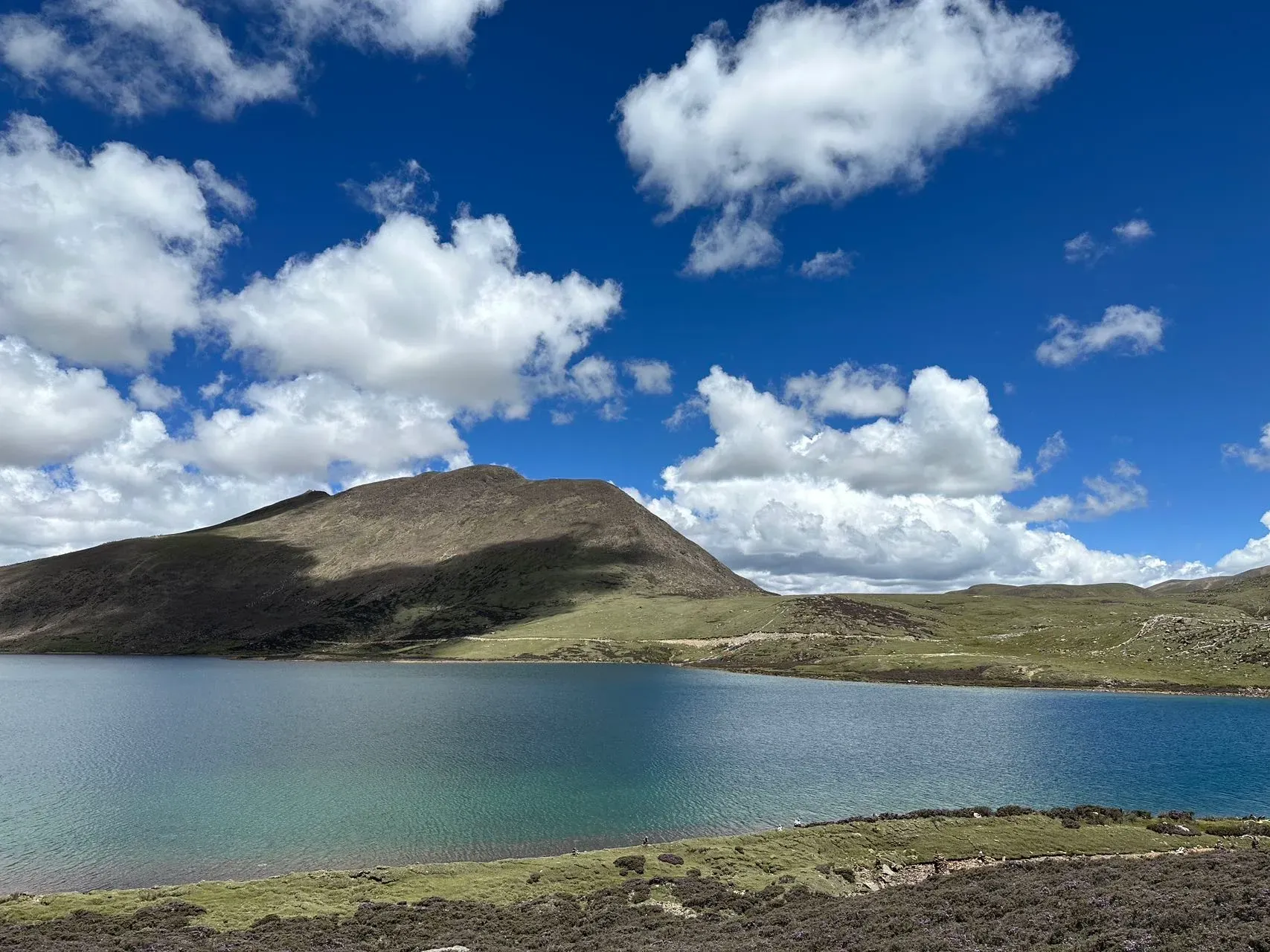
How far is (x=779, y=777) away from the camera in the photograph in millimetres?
71562

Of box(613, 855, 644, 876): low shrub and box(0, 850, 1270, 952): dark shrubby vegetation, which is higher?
box(0, 850, 1270, 952): dark shrubby vegetation

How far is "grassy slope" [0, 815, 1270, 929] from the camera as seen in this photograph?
126ft

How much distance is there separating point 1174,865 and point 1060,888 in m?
7.99

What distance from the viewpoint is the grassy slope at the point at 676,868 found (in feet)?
126

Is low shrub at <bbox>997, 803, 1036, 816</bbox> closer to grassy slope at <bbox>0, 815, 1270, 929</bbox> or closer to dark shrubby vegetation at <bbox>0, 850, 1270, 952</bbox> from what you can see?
grassy slope at <bbox>0, 815, 1270, 929</bbox>

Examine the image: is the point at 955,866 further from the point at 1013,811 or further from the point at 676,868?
the point at 676,868

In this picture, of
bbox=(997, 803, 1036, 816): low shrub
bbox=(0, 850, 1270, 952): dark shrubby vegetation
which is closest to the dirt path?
bbox=(0, 850, 1270, 952): dark shrubby vegetation

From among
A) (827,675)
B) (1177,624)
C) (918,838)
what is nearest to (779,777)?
(918,838)

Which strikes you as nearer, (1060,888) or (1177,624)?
(1060,888)

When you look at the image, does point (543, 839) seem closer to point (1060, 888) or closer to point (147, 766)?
point (1060, 888)

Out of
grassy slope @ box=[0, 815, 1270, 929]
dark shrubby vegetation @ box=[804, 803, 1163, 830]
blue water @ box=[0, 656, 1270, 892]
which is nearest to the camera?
grassy slope @ box=[0, 815, 1270, 929]

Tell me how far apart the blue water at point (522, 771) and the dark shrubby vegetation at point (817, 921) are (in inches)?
501

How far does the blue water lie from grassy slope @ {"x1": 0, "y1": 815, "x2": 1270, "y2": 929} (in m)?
5.81

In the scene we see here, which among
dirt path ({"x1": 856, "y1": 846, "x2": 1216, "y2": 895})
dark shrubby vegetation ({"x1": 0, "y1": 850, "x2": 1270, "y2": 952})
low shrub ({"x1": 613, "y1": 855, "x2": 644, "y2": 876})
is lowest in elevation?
dirt path ({"x1": 856, "y1": 846, "x2": 1216, "y2": 895})
